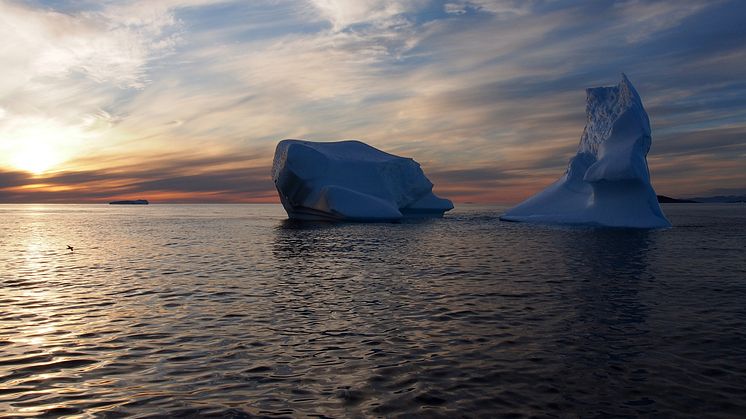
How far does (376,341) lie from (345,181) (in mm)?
50189

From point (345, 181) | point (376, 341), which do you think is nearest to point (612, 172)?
point (345, 181)

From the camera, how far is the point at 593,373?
793cm

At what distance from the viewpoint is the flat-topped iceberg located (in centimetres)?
5441

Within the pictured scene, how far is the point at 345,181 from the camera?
195ft

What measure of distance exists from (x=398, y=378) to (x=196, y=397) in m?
2.81

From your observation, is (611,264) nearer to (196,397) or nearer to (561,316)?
(561,316)

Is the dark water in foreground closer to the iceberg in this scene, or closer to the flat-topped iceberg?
the iceberg

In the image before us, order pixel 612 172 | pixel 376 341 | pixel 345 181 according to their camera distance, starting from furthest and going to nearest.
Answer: pixel 345 181
pixel 612 172
pixel 376 341

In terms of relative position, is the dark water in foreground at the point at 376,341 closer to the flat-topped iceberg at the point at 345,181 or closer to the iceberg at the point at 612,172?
the iceberg at the point at 612,172

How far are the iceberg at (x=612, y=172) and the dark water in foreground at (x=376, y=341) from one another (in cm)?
2425

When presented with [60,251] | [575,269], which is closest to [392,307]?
[575,269]

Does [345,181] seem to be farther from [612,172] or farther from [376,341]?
[376,341]

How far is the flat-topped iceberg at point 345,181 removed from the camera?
5441 centimetres

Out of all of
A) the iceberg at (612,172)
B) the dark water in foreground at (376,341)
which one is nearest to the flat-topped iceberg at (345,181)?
the iceberg at (612,172)
